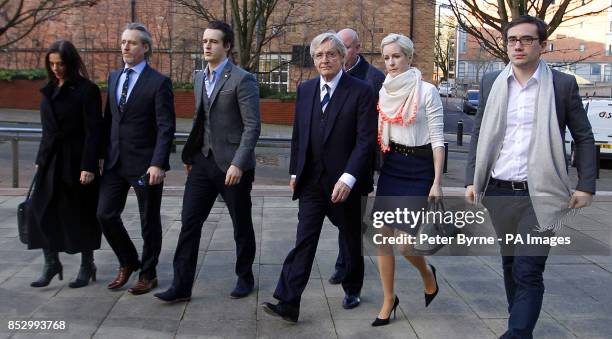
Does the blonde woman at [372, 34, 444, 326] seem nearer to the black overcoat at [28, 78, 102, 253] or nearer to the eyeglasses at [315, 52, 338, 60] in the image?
the eyeglasses at [315, 52, 338, 60]

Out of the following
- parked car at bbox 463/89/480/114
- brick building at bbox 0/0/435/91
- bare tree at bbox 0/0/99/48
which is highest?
brick building at bbox 0/0/435/91

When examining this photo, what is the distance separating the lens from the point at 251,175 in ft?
15.4

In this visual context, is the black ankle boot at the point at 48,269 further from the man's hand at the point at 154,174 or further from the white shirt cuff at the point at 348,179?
the white shirt cuff at the point at 348,179

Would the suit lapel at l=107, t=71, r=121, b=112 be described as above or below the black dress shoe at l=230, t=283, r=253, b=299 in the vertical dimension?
above

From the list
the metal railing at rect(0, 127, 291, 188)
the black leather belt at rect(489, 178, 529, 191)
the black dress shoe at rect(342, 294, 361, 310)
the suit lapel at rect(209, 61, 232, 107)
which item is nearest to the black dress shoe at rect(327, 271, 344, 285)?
the black dress shoe at rect(342, 294, 361, 310)

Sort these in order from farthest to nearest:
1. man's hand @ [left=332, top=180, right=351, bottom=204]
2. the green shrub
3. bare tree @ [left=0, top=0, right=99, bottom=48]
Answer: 1. the green shrub
2. bare tree @ [left=0, top=0, right=99, bottom=48]
3. man's hand @ [left=332, top=180, right=351, bottom=204]

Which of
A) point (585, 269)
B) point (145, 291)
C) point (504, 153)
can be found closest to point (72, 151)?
point (145, 291)

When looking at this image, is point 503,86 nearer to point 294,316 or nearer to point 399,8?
point 294,316

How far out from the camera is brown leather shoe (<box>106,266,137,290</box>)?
4805 millimetres

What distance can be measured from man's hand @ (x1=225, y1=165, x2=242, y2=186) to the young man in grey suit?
42 mm

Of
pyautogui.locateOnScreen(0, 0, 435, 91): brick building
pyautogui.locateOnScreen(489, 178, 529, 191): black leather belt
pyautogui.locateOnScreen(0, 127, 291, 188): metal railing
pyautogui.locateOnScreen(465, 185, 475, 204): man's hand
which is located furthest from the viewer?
pyautogui.locateOnScreen(0, 0, 435, 91): brick building

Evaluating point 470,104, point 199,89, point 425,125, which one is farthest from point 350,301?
point 470,104

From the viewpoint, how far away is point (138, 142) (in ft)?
15.1

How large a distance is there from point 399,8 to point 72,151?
2821 centimetres
